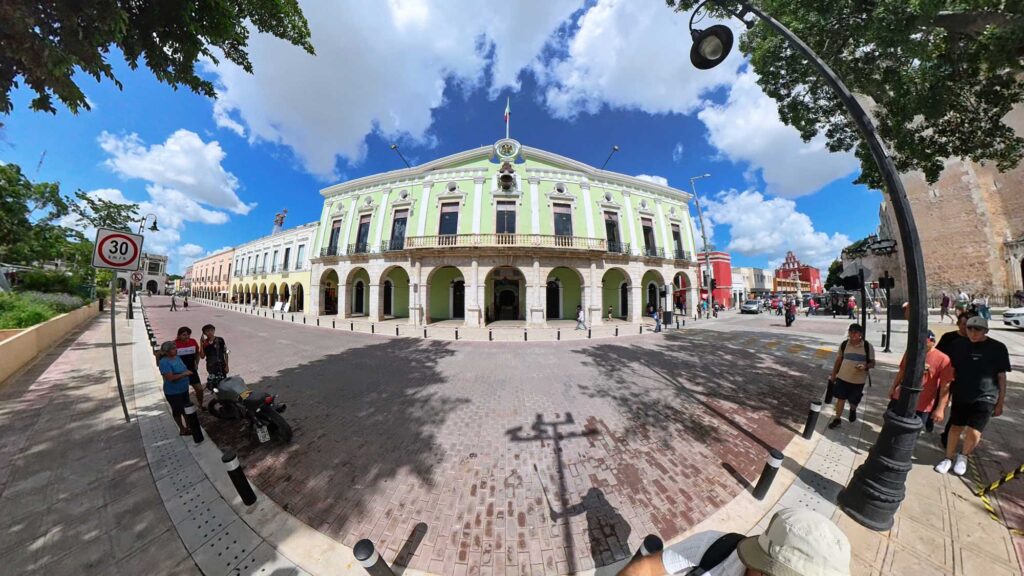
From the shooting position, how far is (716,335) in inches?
508

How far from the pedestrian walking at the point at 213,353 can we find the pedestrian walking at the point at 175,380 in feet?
2.69

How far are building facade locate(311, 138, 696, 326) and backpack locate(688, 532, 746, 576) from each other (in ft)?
47.8

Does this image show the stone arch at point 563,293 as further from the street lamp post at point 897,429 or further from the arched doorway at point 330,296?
the street lamp post at point 897,429

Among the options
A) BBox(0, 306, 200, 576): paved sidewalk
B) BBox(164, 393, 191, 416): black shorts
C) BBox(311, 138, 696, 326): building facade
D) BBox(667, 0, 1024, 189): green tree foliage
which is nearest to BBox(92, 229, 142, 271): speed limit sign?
BBox(164, 393, 191, 416): black shorts

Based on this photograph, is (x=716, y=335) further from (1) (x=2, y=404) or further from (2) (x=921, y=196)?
(2) (x=921, y=196)

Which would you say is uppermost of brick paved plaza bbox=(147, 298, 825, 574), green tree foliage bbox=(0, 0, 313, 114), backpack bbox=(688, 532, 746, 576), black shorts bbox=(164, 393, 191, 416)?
green tree foliage bbox=(0, 0, 313, 114)

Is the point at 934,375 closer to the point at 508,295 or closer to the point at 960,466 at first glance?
the point at 960,466

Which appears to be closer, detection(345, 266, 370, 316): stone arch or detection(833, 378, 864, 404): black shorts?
detection(833, 378, 864, 404): black shorts

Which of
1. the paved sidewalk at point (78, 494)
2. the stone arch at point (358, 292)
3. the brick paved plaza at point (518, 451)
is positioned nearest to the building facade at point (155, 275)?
the stone arch at point (358, 292)

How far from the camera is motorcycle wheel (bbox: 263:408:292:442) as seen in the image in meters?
3.90

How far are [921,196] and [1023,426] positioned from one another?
98.1ft

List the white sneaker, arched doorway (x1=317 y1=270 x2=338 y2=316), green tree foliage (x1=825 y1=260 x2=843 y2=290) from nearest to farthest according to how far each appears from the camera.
Result: the white sneaker
arched doorway (x1=317 y1=270 x2=338 y2=316)
green tree foliage (x1=825 y1=260 x2=843 y2=290)

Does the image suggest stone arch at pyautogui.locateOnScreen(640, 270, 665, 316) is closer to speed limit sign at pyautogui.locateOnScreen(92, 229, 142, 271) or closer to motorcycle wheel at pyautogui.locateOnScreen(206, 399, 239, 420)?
motorcycle wheel at pyautogui.locateOnScreen(206, 399, 239, 420)

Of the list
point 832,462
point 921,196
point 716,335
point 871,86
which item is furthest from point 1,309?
point 921,196
